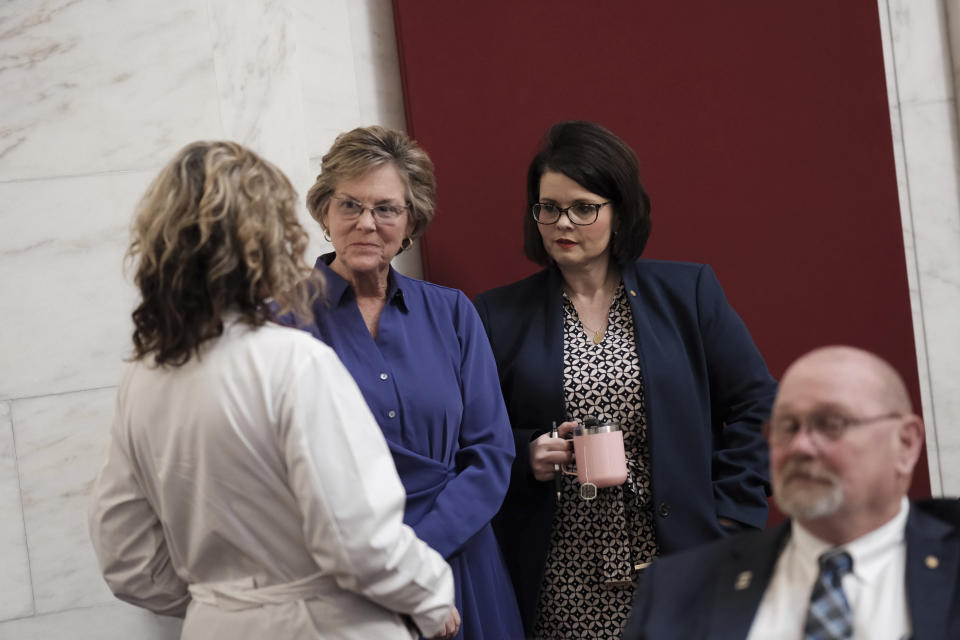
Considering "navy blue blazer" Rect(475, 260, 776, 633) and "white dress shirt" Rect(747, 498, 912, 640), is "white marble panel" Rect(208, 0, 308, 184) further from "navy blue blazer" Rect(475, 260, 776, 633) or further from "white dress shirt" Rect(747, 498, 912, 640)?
"white dress shirt" Rect(747, 498, 912, 640)

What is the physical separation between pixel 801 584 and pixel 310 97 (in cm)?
201

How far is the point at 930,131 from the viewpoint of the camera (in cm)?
328

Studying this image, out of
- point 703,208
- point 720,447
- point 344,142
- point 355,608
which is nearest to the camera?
point 355,608

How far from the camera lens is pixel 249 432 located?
5.47ft

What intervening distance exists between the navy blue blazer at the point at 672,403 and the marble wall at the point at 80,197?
2.81 ft

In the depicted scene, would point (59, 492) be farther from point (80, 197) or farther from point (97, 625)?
point (80, 197)

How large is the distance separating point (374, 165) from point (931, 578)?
1.46 meters

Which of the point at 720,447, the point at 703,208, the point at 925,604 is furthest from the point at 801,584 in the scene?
the point at 703,208

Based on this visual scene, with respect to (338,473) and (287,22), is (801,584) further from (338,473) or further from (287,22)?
(287,22)

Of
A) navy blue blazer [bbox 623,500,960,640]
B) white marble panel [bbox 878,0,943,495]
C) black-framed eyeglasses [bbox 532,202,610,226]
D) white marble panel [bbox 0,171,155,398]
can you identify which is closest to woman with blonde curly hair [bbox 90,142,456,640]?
navy blue blazer [bbox 623,500,960,640]

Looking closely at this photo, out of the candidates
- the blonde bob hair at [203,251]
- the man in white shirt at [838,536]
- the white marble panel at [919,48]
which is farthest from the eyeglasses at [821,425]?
the white marble panel at [919,48]

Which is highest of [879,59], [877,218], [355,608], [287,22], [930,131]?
[287,22]

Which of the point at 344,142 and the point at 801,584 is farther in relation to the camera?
the point at 344,142

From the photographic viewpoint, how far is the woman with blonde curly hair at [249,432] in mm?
1652
